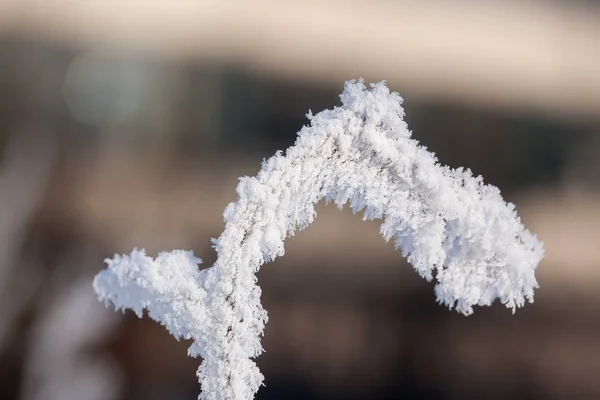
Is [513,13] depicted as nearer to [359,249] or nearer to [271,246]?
[359,249]

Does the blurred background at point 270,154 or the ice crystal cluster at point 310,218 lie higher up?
the blurred background at point 270,154

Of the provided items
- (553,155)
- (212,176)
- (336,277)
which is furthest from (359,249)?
(553,155)

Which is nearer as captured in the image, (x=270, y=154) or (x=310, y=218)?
(x=310, y=218)

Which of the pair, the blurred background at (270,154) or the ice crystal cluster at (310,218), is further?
the blurred background at (270,154)

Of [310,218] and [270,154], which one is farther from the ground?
[270,154]
